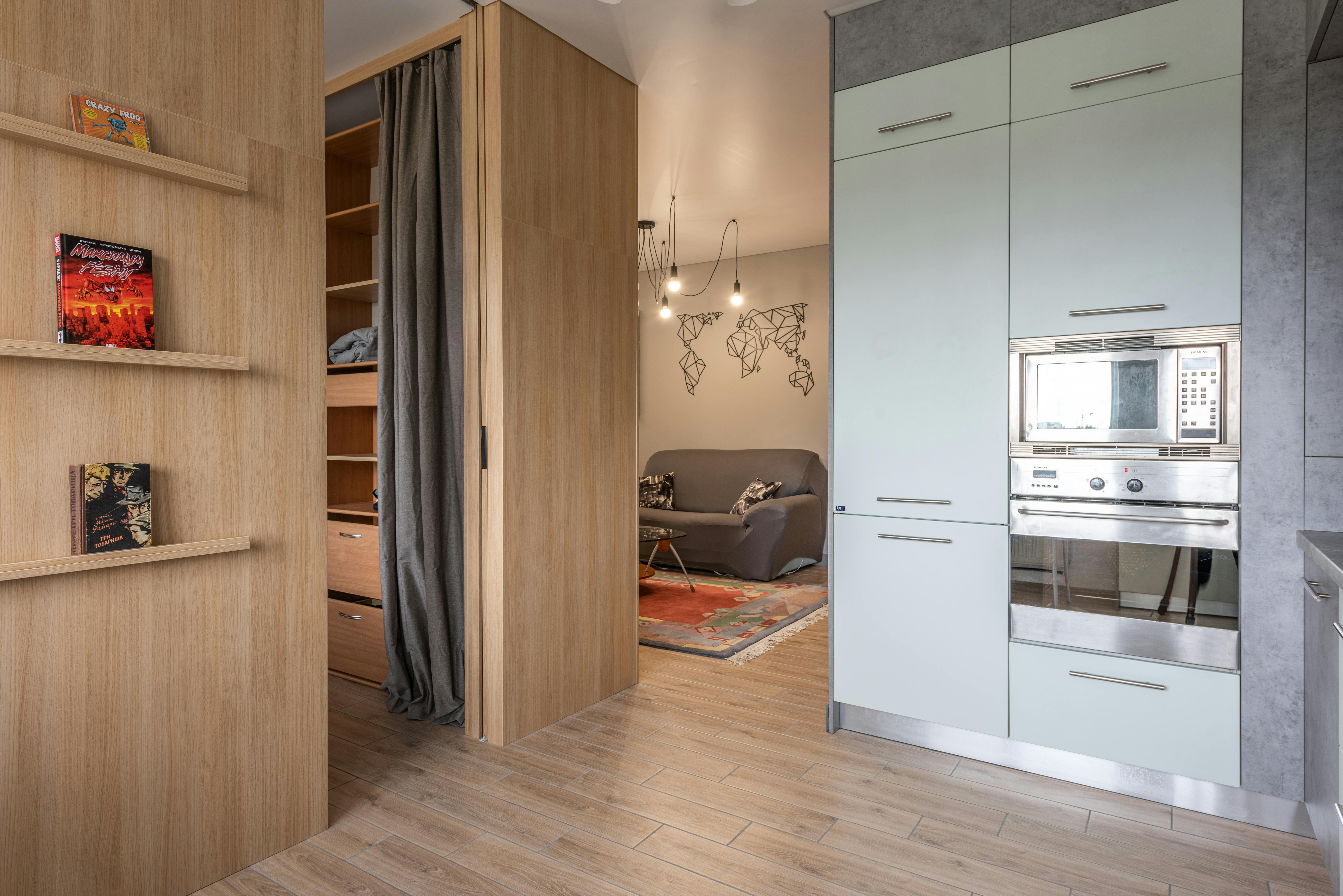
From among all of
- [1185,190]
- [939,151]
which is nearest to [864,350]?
[939,151]

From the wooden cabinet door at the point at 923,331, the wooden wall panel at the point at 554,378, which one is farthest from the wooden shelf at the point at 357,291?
the wooden cabinet door at the point at 923,331

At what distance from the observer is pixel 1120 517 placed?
7.17 feet

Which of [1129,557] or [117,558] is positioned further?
[1129,557]

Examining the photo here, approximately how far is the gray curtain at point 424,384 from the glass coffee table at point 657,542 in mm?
1764

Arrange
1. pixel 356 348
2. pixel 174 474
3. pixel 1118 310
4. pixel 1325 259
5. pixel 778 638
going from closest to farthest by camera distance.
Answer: pixel 174 474 → pixel 1325 259 → pixel 1118 310 → pixel 356 348 → pixel 778 638

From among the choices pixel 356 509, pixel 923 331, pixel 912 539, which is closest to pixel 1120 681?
pixel 912 539

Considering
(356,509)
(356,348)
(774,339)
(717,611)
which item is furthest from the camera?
(774,339)

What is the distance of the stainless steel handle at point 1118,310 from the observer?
2.12m

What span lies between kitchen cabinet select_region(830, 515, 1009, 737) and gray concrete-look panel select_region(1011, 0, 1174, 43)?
5.14 feet

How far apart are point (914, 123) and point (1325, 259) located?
4.04 feet

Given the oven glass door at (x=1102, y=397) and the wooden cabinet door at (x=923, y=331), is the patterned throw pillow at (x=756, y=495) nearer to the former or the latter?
the wooden cabinet door at (x=923, y=331)

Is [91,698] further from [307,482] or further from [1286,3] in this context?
[1286,3]

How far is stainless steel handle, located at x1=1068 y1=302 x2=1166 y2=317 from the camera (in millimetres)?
2125

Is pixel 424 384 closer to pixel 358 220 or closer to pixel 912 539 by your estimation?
pixel 358 220
